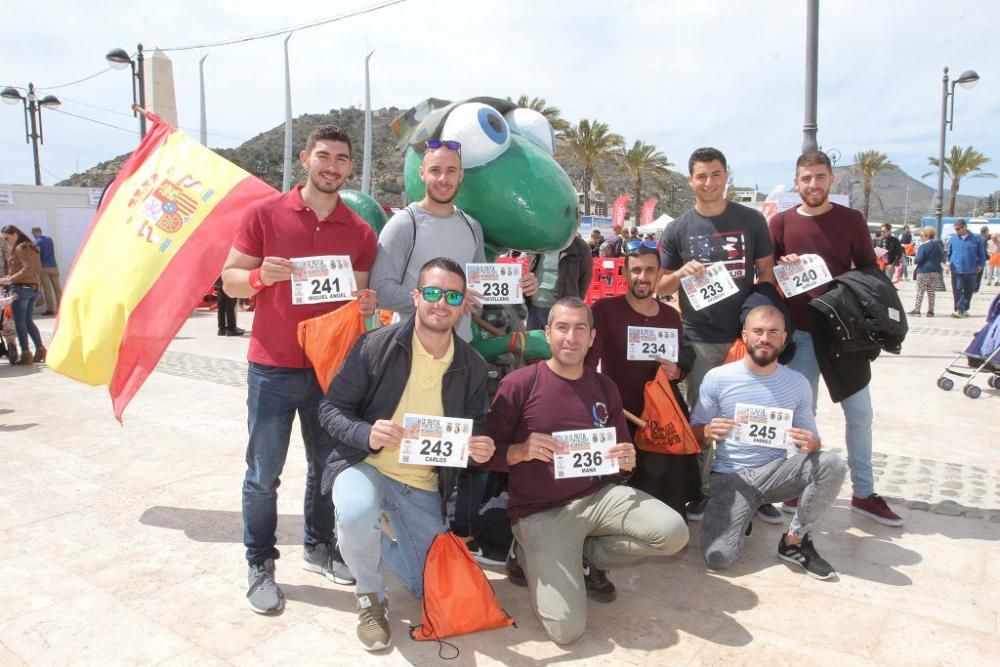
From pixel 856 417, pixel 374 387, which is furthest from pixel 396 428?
pixel 856 417

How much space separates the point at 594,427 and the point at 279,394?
1.41 m

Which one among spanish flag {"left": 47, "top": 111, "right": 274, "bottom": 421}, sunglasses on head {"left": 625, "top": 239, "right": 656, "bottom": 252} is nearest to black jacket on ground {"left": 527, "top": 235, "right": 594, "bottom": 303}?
sunglasses on head {"left": 625, "top": 239, "right": 656, "bottom": 252}

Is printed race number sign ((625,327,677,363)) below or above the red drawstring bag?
above

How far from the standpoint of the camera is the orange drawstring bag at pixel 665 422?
3688 millimetres

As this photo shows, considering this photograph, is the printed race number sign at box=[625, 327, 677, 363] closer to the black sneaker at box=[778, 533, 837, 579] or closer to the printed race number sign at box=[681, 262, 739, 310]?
the printed race number sign at box=[681, 262, 739, 310]

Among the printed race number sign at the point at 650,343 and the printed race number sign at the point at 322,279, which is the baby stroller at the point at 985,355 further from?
the printed race number sign at the point at 322,279

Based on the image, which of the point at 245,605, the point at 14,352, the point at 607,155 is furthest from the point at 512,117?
the point at 607,155

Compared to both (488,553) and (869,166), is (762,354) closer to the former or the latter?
(488,553)

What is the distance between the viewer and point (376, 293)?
333 cm

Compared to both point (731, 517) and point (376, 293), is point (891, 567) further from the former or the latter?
point (376, 293)

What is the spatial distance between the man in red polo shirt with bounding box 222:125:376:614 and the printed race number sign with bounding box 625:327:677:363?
144cm

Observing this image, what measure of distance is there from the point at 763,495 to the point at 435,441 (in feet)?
6.14

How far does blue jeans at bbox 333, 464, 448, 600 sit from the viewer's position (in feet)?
9.42

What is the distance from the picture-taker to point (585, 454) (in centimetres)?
306
